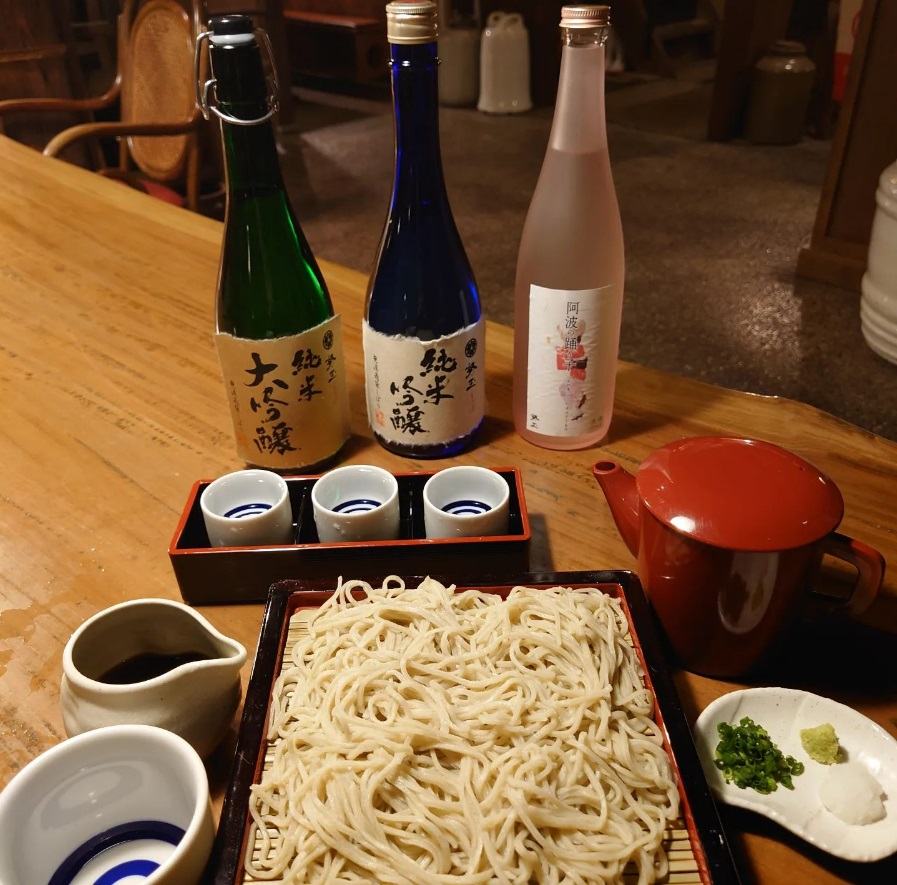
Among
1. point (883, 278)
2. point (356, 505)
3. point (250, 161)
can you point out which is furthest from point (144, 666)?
point (883, 278)

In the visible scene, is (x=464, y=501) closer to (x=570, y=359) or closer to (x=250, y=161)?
(x=570, y=359)

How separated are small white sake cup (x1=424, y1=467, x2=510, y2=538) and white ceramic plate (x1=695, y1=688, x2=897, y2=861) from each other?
25 cm

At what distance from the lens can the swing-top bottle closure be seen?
710 mm

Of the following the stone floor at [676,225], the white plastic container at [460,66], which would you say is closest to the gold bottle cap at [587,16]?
the stone floor at [676,225]

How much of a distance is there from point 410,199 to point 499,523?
370 mm

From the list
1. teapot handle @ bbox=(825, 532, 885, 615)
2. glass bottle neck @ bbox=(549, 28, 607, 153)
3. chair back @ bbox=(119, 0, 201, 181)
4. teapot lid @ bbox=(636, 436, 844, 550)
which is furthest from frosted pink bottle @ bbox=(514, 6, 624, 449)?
chair back @ bbox=(119, 0, 201, 181)

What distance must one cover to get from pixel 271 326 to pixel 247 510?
218 mm

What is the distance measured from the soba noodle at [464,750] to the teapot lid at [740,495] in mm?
108

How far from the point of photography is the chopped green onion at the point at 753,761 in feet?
1.87

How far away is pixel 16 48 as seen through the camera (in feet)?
11.4

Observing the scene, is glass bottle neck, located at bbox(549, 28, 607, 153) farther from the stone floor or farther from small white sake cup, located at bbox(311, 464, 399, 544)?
the stone floor

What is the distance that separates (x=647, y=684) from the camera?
609 millimetres

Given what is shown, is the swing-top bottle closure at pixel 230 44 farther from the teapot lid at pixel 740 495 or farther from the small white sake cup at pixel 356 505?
the teapot lid at pixel 740 495

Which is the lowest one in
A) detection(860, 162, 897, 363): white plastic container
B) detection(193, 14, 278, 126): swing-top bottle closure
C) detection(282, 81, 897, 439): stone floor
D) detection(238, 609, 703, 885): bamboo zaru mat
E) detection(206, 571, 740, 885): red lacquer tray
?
detection(282, 81, 897, 439): stone floor
